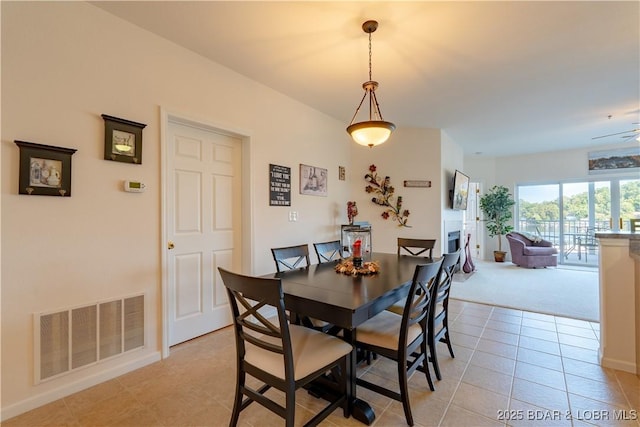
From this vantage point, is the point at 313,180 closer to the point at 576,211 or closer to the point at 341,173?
the point at 341,173

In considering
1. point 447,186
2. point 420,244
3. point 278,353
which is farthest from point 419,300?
point 447,186

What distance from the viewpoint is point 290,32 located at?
7.39 feet

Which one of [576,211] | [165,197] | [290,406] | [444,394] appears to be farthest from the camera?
[576,211]

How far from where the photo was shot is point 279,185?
3.40 meters

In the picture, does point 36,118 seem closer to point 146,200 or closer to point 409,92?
point 146,200

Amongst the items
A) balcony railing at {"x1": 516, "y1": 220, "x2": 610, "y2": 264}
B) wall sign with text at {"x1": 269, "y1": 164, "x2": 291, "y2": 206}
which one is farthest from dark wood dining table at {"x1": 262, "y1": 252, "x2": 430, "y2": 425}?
balcony railing at {"x1": 516, "y1": 220, "x2": 610, "y2": 264}

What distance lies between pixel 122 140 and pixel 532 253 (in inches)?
286

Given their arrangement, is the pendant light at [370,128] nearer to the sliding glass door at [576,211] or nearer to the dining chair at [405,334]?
the dining chair at [405,334]

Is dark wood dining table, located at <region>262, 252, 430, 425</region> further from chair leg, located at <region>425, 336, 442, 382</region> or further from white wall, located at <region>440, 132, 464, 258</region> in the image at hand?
white wall, located at <region>440, 132, 464, 258</region>

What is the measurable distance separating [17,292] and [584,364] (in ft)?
13.0

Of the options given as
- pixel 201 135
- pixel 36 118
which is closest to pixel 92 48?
pixel 36 118

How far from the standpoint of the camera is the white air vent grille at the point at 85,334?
70.2 inches

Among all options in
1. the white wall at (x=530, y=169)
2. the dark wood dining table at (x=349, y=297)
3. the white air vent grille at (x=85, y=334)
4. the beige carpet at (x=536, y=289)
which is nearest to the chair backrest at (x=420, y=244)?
the dark wood dining table at (x=349, y=297)

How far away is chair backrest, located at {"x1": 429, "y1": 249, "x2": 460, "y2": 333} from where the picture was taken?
1.88 meters
